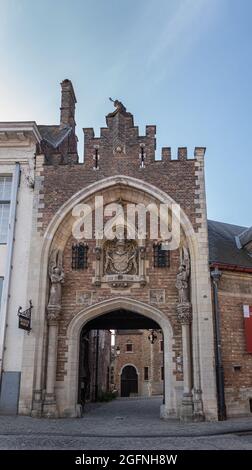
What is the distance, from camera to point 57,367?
1370 centimetres

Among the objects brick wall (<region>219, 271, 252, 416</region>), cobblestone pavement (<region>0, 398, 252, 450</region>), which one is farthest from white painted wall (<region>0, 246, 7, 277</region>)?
brick wall (<region>219, 271, 252, 416</region>)

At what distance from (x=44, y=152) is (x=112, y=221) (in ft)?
13.4

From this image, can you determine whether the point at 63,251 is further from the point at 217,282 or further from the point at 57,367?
the point at 217,282

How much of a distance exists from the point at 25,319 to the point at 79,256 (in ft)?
8.97

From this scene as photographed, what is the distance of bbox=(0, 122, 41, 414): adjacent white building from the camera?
13.5m

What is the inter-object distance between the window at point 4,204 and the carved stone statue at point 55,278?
71.7 inches

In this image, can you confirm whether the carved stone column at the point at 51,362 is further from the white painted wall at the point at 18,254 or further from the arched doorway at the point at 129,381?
the arched doorway at the point at 129,381

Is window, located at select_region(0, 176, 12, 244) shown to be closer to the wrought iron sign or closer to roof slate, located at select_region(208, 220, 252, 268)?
the wrought iron sign

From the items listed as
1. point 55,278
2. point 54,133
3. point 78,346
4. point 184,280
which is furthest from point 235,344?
point 54,133

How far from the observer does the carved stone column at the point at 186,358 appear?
1272 centimetres

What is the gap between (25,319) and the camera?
43.9ft


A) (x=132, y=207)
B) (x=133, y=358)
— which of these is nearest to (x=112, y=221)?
(x=132, y=207)

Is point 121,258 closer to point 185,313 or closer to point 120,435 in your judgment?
point 185,313

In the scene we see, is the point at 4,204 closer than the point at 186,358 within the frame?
No
